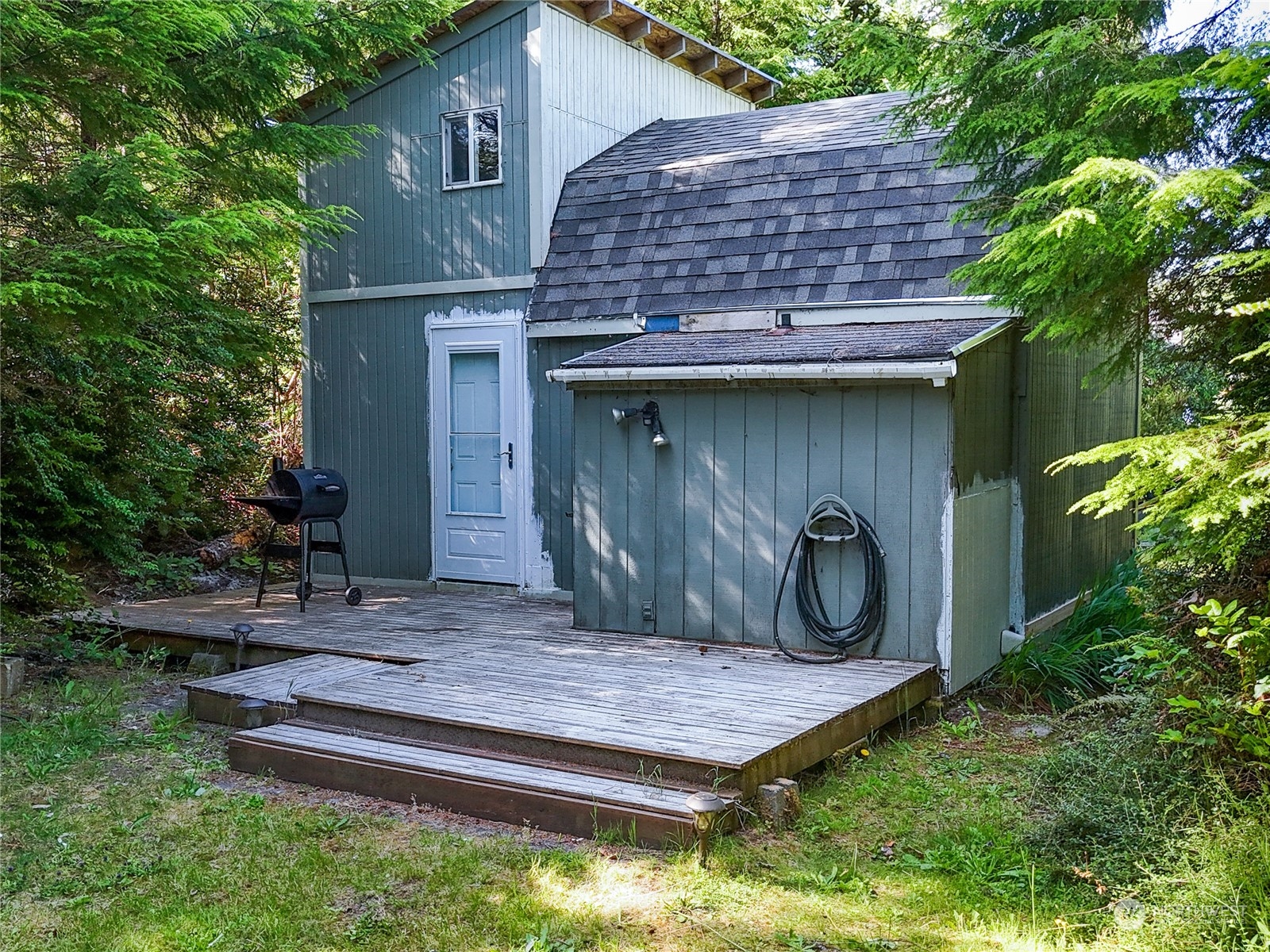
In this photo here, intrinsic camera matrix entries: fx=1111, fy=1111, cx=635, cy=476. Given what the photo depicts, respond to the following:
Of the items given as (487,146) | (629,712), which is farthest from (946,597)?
(487,146)

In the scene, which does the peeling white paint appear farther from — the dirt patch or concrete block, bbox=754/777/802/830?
the dirt patch

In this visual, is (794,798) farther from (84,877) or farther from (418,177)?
(418,177)

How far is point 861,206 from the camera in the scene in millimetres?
7715

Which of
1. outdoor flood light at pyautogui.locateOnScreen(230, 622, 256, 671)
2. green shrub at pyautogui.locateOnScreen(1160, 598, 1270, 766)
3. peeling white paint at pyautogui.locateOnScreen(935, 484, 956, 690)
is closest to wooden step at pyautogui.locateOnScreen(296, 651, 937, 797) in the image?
peeling white paint at pyautogui.locateOnScreen(935, 484, 956, 690)

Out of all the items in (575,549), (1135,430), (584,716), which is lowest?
(584,716)

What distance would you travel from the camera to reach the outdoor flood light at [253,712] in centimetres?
566

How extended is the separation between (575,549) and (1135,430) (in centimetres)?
571

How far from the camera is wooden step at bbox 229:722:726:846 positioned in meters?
4.30

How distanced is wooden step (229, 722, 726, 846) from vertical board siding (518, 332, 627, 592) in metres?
3.61

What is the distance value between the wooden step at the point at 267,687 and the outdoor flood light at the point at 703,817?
8.43ft

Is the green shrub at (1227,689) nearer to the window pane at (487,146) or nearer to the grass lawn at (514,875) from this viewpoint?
the grass lawn at (514,875)

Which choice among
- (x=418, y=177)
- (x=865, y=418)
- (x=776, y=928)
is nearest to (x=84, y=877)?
(x=776, y=928)

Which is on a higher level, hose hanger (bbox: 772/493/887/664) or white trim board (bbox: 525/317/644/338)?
white trim board (bbox: 525/317/644/338)

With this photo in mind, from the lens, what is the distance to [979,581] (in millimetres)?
6582
